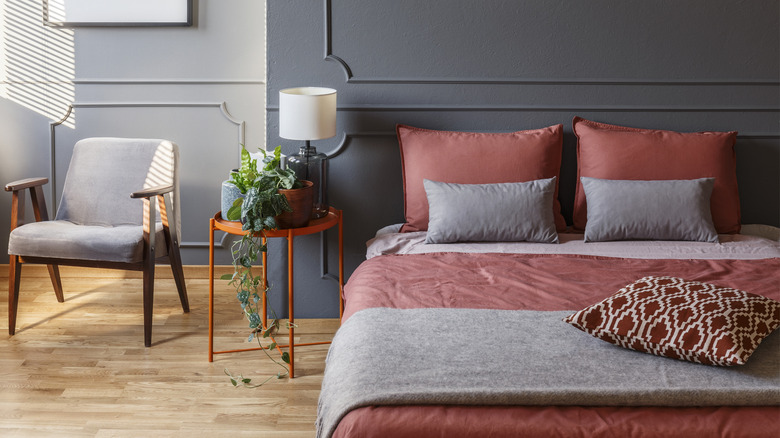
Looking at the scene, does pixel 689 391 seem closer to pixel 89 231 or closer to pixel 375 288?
pixel 375 288

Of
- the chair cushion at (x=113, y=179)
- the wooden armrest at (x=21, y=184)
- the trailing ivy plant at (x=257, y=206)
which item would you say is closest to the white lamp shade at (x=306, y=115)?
the trailing ivy plant at (x=257, y=206)

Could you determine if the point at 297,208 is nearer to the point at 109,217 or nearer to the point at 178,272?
Result: the point at 178,272

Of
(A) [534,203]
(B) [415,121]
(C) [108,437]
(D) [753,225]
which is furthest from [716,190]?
(C) [108,437]

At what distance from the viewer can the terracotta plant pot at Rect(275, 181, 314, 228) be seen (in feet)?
10.2

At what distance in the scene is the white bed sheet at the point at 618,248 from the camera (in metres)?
3.12

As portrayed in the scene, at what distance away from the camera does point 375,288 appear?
2.69 metres

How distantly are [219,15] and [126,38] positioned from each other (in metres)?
0.52

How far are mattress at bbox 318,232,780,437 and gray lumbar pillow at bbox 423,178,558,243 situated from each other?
5 centimetres

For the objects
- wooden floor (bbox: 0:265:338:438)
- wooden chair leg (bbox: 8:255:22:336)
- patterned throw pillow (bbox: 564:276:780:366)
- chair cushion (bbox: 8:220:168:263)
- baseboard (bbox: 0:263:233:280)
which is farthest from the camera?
baseboard (bbox: 0:263:233:280)

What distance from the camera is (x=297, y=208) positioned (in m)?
3.14

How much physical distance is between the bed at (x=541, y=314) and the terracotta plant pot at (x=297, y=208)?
13.6 inches

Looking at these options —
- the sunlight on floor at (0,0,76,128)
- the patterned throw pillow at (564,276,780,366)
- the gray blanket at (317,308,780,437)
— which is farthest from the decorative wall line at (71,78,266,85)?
the patterned throw pillow at (564,276,780,366)

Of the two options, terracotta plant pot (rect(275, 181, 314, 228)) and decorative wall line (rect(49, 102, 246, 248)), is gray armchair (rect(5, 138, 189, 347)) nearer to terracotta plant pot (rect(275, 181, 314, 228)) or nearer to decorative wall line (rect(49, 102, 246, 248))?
decorative wall line (rect(49, 102, 246, 248))

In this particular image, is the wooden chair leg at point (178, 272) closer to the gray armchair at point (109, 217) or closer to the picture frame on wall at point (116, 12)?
the gray armchair at point (109, 217)
